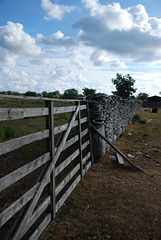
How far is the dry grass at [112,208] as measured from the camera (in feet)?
9.90

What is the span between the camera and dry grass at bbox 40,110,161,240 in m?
3.02

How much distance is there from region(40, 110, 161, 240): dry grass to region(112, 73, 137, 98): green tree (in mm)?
29558

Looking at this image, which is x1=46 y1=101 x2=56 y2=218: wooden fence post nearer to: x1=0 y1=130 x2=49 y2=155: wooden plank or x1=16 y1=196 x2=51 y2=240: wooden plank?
x1=16 y1=196 x2=51 y2=240: wooden plank

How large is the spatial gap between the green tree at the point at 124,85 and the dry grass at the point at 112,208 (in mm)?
29558

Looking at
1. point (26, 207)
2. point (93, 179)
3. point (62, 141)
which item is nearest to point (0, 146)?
point (26, 207)

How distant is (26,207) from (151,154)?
255 inches

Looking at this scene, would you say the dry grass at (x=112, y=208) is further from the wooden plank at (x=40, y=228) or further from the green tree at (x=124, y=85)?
the green tree at (x=124, y=85)

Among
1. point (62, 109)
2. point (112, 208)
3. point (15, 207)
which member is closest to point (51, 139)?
point (62, 109)

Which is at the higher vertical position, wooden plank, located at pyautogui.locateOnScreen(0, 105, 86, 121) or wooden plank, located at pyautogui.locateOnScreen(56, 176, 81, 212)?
wooden plank, located at pyautogui.locateOnScreen(0, 105, 86, 121)

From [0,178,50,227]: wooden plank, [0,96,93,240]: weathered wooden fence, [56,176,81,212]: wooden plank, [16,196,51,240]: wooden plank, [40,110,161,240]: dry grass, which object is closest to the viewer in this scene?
[0,178,50,227]: wooden plank

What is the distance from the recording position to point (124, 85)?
112 feet

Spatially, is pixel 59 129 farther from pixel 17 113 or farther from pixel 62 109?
pixel 17 113

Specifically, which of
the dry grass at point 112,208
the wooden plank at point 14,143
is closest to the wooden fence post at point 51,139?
the wooden plank at point 14,143

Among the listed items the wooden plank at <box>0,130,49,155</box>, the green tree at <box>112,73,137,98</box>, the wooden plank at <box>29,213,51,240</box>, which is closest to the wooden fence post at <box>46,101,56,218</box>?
the wooden plank at <box>29,213,51,240</box>
